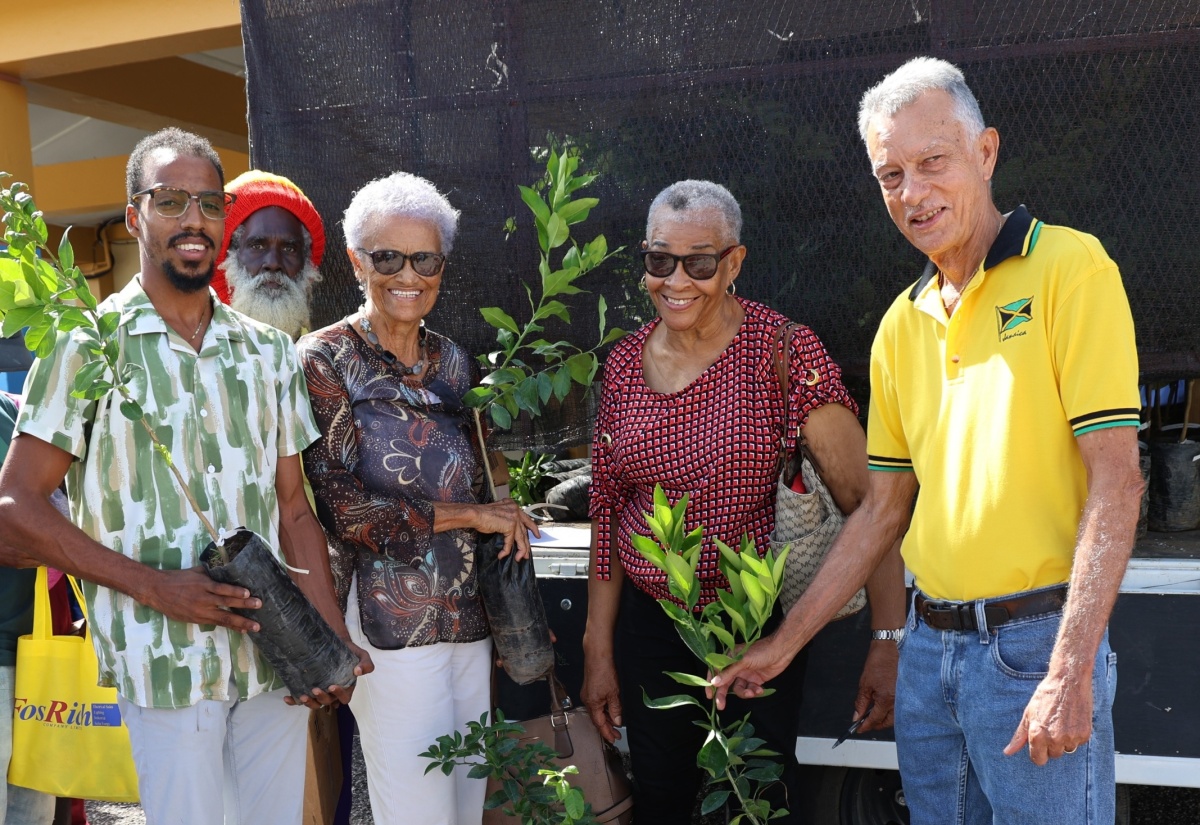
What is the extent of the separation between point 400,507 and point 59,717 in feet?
3.62

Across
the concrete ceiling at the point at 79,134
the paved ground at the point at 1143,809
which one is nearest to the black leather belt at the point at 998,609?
the paved ground at the point at 1143,809

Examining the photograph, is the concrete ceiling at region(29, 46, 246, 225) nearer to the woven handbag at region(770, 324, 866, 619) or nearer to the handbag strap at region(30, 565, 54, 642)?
the handbag strap at region(30, 565, 54, 642)

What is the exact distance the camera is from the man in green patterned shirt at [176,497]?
2.19 meters

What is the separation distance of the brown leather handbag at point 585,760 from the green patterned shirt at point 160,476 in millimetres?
680

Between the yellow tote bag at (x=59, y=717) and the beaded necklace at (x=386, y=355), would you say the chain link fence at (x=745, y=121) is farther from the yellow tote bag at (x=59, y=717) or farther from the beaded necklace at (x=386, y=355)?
the yellow tote bag at (x=59, y=717)

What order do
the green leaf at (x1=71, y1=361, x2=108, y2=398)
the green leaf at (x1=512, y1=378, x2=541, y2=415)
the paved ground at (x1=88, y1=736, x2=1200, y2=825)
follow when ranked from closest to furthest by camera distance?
the green leaf at (x1=71, y1=361, x2=108, y2=398) → the green leaf at (x1=512, y1=378, x2=541, y2=415) → the paved ground at (x1=88, y1=736, x2=1200, y2=825)

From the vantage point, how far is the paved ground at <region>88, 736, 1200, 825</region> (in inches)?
151

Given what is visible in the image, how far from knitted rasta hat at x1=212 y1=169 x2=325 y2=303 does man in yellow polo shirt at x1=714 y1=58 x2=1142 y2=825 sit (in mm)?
1845

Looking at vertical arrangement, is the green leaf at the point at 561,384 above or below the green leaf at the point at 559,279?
below

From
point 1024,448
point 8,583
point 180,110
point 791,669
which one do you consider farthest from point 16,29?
point 1024,448

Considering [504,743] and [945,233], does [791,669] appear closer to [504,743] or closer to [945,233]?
[504,743]

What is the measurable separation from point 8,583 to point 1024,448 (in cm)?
244

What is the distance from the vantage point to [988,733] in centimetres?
201

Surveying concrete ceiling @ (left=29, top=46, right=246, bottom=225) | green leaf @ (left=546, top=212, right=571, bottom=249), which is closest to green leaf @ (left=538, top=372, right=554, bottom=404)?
green leaf @ (left=546, top=212, right=571, bottom=249)
